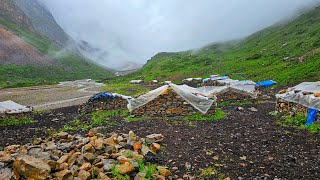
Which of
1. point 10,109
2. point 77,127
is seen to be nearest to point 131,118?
point 77,127

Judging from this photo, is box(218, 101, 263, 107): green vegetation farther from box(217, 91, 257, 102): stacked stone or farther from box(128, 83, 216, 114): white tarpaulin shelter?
box(128, 83, 216, 114): white tarpaulin shelter

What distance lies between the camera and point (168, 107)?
20844 millimetres

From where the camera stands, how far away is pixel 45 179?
8008 millimetres

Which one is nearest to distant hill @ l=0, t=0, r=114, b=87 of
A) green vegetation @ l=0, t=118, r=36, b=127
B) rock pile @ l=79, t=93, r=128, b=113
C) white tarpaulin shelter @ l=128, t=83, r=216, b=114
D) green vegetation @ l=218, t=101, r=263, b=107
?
rock pile @ l=79, t=93, r=128, b=113

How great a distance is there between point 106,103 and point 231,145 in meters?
15.3

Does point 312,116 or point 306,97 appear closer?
point 312,116

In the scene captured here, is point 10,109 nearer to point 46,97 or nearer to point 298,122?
point 298,122

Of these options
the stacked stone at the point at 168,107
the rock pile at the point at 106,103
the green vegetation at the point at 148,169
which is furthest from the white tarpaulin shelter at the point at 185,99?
the green vegetation at the point at 148,169

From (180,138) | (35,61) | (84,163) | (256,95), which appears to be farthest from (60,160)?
(35,61)

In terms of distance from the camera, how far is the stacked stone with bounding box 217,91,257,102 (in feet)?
94.0

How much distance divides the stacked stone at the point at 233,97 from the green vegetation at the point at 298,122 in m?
9.68

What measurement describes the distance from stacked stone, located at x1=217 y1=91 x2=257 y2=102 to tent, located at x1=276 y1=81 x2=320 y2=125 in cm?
704

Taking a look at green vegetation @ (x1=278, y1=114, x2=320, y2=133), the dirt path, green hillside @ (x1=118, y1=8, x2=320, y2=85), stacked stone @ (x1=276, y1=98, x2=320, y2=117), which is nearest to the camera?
green vegetation @ (x1=278, y1=114, x2=320, y2=133)

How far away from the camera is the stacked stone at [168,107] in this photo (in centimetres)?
2055
